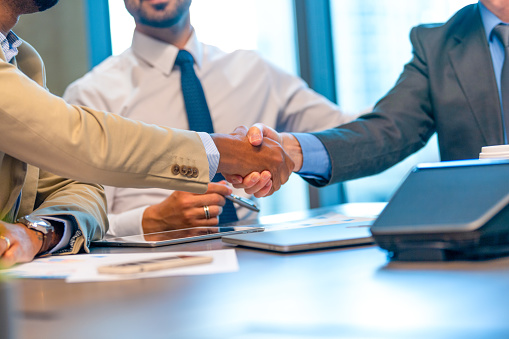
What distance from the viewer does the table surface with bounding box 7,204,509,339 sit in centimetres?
36

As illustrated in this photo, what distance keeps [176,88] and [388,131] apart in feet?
2.78

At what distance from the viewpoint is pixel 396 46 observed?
308cm

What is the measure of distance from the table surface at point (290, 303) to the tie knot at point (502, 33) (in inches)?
40.4

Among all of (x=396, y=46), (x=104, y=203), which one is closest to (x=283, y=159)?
(x=104, y=203)

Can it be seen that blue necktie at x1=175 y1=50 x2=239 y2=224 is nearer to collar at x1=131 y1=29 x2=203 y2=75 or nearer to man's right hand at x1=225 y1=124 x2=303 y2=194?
collar at x1=131 y1=29 x2=203 y2=75

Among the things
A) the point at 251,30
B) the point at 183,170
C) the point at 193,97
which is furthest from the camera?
the point at 251,30

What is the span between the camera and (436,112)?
1.53 meters

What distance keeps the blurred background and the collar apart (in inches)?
36.7

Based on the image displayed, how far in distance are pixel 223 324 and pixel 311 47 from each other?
3.10 meters

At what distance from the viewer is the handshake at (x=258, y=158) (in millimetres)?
1241

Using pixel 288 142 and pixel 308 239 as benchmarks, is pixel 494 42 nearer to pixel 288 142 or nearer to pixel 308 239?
pixel 288 142

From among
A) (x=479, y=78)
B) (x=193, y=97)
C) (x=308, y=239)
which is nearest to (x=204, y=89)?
(x=193, y=97)

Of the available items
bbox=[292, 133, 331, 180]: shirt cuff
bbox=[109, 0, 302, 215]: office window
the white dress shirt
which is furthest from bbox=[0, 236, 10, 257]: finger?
bbox=[109, 0, 302, 215]: office window

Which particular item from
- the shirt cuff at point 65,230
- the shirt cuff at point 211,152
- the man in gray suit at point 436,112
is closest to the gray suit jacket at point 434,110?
the man in gray suit at point 436,112
